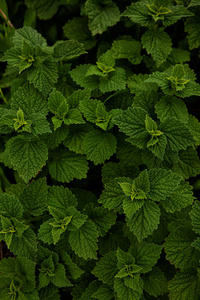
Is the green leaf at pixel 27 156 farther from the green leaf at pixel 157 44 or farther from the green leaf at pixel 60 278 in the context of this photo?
the green leaf at pixel 157 44

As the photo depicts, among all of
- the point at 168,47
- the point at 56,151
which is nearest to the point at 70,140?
the point at 56,151

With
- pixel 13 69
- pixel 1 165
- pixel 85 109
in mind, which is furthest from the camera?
pixel 1 165

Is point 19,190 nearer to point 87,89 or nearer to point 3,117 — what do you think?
point 3,117

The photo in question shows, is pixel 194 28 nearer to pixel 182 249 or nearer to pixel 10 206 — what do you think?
pixel 182 249

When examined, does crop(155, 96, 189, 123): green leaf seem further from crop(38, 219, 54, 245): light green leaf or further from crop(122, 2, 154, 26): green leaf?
crop(38, 219, 54, 245): light green leaf

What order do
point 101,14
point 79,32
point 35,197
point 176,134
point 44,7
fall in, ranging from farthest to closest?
point 44,7 → point 79,32 → point 101,14 → point 35,197 → point 176,134

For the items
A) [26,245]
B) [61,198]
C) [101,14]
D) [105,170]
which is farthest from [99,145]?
[101,14]
